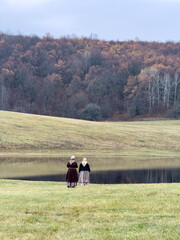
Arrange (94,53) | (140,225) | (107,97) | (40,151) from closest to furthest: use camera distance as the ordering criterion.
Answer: (140,225) → (40,151) → (107,97) → (94,53)

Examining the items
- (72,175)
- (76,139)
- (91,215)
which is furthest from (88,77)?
(91,215)

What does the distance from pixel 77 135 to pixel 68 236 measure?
50.1 m

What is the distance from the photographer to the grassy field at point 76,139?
2072 inches

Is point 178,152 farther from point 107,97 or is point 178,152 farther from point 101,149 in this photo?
point 107,97

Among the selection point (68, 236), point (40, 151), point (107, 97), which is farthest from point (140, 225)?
point (107, 97)

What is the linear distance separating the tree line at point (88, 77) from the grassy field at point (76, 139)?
4719 cm

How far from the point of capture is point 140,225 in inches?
480

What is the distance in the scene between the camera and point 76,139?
5850 centimetres

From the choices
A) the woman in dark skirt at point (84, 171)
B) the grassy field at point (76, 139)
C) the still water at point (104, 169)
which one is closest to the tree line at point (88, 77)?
the grassy field at point (76, 139)

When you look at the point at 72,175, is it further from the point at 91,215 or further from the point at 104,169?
the point at 104,169

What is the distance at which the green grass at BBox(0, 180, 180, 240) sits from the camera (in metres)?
11.3

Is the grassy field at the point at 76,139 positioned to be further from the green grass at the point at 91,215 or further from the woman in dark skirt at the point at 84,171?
the green grass at the point at 91,215

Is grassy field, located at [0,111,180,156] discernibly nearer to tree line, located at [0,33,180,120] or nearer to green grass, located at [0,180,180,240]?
green grass, located at [0,180,180,240]

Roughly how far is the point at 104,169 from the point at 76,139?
20.7 metres
